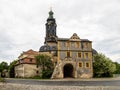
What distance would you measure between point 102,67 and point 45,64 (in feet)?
51.4

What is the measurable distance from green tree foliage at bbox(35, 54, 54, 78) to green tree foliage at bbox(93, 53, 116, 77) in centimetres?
1247

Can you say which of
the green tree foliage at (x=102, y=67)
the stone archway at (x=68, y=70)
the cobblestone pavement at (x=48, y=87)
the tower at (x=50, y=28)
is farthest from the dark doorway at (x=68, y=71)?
the cobblestone pavement at (x=48, y=87)

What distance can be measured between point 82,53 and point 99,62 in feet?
18.7

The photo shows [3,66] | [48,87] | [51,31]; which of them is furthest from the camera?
[3,66]

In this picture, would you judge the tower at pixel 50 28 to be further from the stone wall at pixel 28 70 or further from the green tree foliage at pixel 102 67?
Result: the green tree foliage at pixel 102 67

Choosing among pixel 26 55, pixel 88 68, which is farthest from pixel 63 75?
pixel 26 55

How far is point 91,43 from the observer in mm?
65812

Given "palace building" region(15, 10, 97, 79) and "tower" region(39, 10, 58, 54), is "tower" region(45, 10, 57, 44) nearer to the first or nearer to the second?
"tower" region(39, 10, 58, 54)

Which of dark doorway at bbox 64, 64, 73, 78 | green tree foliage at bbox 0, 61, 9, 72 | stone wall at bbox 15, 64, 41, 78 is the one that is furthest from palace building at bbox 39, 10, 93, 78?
green tree foliage at bbox 0, 61, 9, 72

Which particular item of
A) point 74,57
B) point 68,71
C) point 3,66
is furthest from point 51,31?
point 3,66

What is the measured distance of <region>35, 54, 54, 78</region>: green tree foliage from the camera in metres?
62.4

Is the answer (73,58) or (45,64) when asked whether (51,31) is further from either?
(45,64)

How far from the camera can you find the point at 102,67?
6494 cm

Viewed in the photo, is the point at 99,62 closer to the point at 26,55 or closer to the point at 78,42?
the point at 78,42
